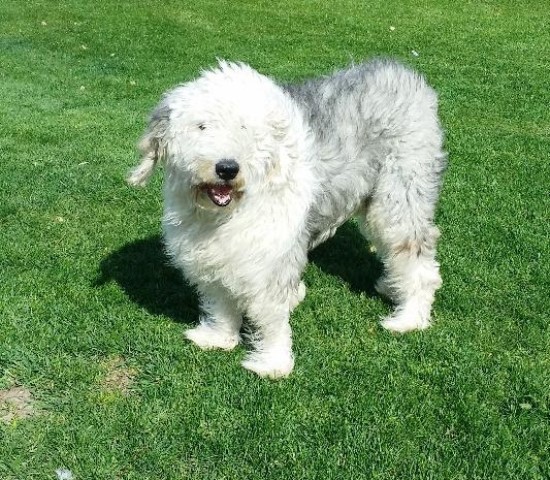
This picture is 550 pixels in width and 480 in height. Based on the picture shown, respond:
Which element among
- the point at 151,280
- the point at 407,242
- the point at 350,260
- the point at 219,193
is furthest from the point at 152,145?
the point at 350,260

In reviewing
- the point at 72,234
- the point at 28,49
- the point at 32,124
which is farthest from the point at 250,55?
the point at 72,234

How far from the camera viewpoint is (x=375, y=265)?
5.15m

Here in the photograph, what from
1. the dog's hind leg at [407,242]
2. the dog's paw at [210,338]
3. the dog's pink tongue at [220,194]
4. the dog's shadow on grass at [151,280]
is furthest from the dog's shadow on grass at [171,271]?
the dog's pink tongue at [220,194]

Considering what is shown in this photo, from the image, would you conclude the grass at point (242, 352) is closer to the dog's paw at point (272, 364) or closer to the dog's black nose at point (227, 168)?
the dog's paw at point (272, 364)

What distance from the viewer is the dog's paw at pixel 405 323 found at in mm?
4336

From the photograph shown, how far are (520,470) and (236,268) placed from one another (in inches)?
69.9

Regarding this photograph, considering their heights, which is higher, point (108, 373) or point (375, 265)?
point (375, 265)

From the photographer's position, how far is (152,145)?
11.3ft

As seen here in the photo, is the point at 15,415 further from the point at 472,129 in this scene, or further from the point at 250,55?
the point at 250,55

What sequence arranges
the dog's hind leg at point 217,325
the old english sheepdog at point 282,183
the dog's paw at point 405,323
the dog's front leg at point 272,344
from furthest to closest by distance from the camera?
the dog's paw at point 405,323 → the dog's hind leg at point 217,325 → the dog's front leg at point 272,344 → the old english sheepdog at point 282,183

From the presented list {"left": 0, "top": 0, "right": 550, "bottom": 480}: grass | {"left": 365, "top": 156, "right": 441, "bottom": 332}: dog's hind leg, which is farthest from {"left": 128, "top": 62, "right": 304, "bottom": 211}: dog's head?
{"left": 0, "top": 0, "right": 550, "bottom": 480}: grass

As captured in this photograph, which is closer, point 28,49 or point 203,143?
point 203,143

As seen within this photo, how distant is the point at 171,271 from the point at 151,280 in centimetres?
20

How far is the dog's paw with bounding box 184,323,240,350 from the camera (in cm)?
413
